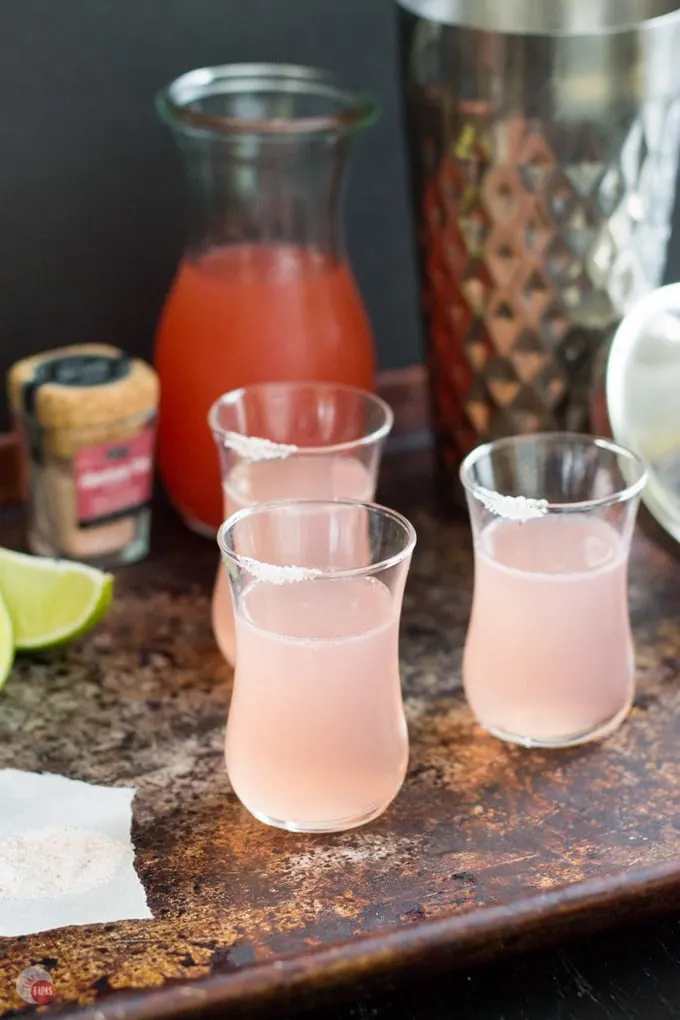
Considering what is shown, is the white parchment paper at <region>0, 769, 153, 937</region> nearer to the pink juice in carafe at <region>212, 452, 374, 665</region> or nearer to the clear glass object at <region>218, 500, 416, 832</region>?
the clear glass object at <region>218, 500, 416, 832</region>

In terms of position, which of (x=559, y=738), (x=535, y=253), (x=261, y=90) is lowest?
(x=559, y=738)

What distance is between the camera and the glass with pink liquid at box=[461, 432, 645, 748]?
3.30ft

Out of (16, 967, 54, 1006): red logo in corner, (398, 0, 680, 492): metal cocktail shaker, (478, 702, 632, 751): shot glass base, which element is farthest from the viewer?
(398, 0, 680, 492): metal cocktail shaker

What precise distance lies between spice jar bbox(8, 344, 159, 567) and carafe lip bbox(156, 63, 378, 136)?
0.23 meters

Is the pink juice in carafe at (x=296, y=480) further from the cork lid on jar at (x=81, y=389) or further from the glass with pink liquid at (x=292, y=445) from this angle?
the cork lid on jar at (x=81, y=389)

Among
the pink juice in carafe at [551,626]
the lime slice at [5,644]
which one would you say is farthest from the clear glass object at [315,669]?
the lime slice at [5,644]

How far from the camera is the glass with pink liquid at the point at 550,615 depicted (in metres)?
1.01

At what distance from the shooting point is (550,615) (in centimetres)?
101

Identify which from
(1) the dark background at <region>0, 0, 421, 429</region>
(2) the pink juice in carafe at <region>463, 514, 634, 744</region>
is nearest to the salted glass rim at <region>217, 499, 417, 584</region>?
(2) the pink juice in carafe at <region>463, 514, 634, 744</region>

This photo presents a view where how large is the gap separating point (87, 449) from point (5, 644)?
0.76 ft

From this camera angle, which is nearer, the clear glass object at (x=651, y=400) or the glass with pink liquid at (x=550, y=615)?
the glass with pink liquid at (x=550, y=615)

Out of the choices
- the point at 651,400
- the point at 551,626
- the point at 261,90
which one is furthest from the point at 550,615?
the point at 261,90

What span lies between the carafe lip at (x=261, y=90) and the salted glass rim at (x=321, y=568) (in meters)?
0.40

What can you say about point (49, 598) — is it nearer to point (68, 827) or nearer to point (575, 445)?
point (68, 827)
